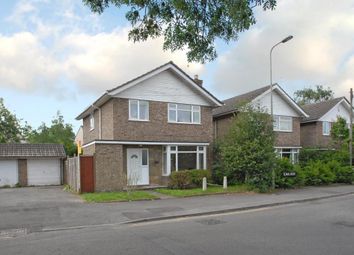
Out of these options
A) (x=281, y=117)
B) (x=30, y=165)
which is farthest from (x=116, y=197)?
(x=281, y=117)

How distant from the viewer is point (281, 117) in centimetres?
3189

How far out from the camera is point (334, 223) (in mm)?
11758

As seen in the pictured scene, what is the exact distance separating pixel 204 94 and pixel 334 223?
15.0 metres

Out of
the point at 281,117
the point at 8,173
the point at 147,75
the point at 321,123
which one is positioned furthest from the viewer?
the point at 321,123

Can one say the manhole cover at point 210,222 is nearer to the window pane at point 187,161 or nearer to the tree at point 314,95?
the window pane at point 187,161

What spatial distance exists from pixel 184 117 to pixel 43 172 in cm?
1278

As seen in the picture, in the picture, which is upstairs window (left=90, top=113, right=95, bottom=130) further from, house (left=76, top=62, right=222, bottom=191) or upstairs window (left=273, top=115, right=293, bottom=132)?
upstairs window (left=273, top=115, right=293, bottom=132)

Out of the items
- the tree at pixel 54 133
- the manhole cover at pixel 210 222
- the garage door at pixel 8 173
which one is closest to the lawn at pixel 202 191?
the manhole cover at pixel 210 222

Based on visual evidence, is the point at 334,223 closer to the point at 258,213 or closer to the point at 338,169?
the point at 258,213

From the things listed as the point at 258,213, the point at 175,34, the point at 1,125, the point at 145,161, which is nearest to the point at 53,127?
the point at 1,125

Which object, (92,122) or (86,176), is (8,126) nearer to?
(92,122)

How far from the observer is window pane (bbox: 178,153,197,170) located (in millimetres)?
24703

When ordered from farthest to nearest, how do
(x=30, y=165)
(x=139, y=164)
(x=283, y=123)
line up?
(x=283, y=123) < (x=30, y=165) < (x=139, y=164)


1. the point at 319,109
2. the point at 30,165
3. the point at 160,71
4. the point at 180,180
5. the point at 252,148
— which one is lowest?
the point at 180,180
